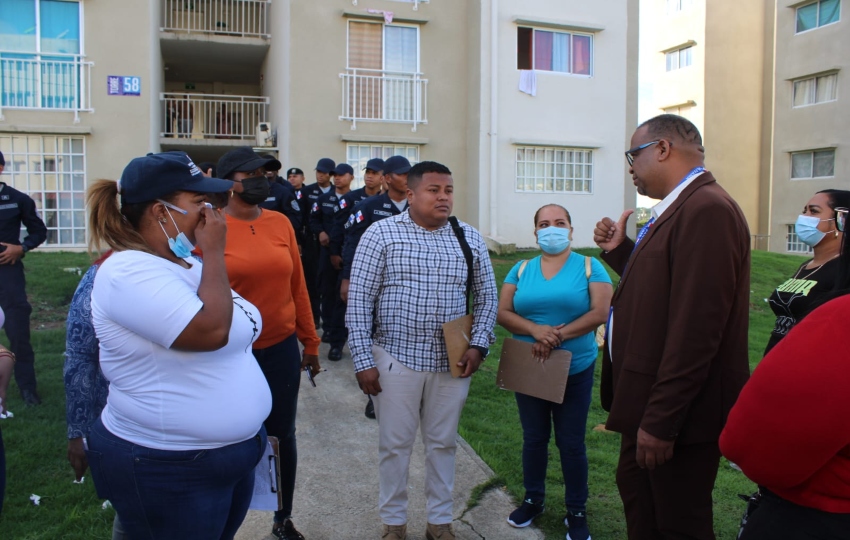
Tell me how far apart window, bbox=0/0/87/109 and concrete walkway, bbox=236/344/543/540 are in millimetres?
12607

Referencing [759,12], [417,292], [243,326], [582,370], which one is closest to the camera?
[243,326]

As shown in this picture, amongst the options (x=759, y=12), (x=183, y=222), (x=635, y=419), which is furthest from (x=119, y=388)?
(x=759, y=12)

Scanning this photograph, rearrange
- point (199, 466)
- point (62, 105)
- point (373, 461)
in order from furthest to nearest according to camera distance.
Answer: point (62, 105), point (373, 461), point (199, 466)

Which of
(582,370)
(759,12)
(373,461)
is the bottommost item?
(373,461)

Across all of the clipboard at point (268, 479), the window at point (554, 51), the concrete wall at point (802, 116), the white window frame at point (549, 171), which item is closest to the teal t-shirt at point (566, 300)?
the clipboard at point (268, 479)

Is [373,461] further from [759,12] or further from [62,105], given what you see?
[759,12]

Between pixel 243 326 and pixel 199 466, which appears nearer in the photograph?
pixel 199 466

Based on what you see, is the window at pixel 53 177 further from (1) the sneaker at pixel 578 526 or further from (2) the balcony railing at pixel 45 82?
(1) the sneaker at pixel 578 526

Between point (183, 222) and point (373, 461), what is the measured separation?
310 cm

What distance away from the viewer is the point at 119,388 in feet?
7.43

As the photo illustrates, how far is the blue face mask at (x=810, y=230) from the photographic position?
468cm

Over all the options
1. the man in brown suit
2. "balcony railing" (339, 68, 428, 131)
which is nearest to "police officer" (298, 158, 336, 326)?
the man in brown suit

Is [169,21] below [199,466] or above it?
above

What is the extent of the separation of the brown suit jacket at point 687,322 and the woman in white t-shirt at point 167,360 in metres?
1.51
